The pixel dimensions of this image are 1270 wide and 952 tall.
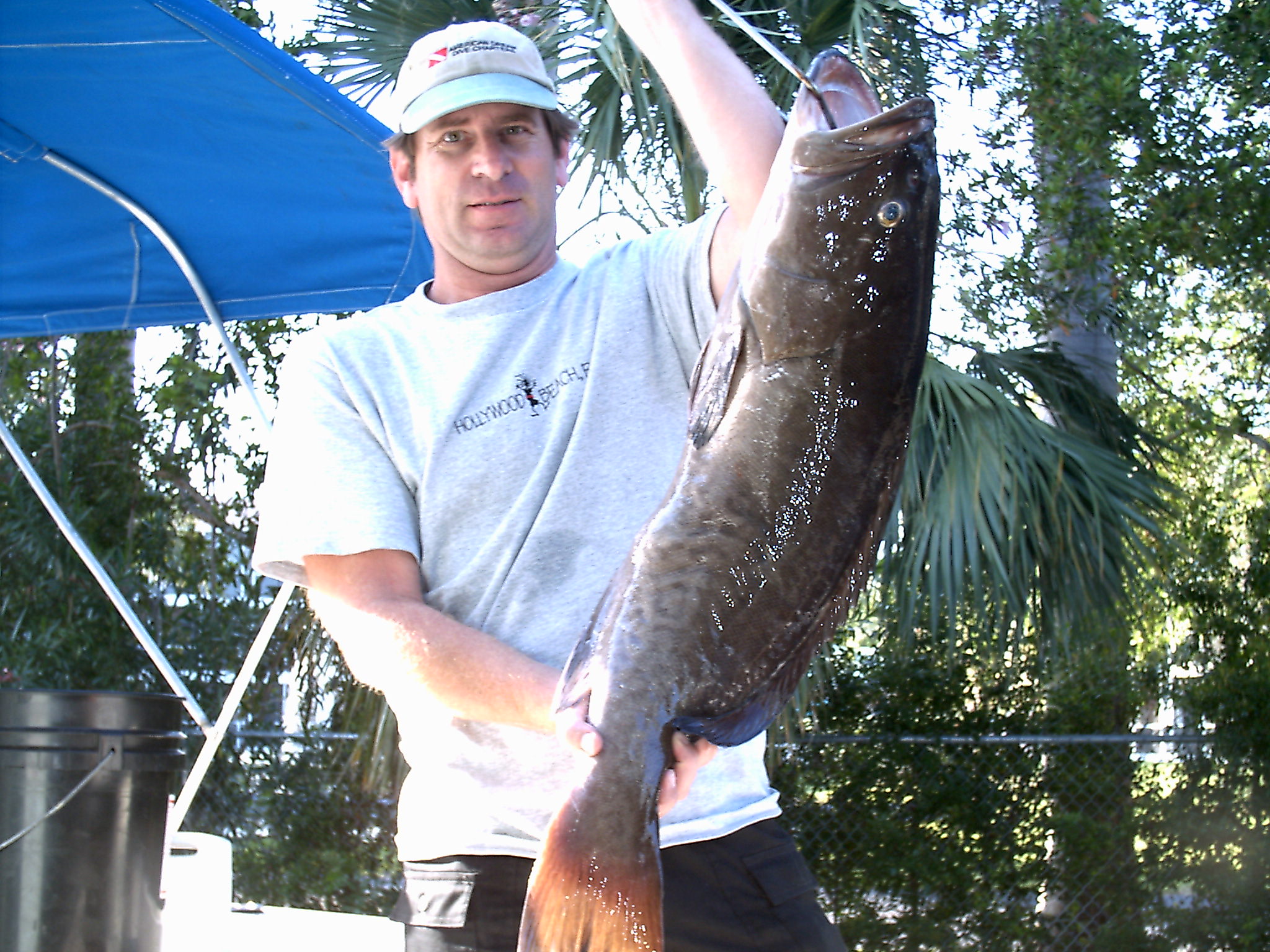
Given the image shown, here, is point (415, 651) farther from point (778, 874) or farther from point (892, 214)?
point (892, 214)

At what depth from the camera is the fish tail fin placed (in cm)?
132

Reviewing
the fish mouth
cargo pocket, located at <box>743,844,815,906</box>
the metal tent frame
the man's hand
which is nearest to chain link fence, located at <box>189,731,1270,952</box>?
the metal tent frame

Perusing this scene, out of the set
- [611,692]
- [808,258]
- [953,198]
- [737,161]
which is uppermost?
[953,198]

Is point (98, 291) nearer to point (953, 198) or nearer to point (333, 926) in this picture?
point (333, 926)

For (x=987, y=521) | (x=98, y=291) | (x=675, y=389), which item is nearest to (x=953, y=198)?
(x=987, y=521)

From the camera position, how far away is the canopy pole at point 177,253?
4.23 metres

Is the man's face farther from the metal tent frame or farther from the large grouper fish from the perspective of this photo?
the metal tent frame

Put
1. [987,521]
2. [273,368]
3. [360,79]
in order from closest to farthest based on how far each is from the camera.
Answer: [987,521], [360,79], [273,368]

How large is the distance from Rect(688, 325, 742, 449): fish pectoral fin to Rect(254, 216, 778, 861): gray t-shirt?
45 cm

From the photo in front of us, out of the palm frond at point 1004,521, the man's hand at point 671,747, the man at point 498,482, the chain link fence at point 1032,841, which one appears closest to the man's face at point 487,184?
the man at point 498,482

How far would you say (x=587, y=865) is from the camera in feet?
4.39

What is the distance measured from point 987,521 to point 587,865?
5.61 m

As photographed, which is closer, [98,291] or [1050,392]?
[98,291]

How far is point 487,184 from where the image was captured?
6.31 feet
